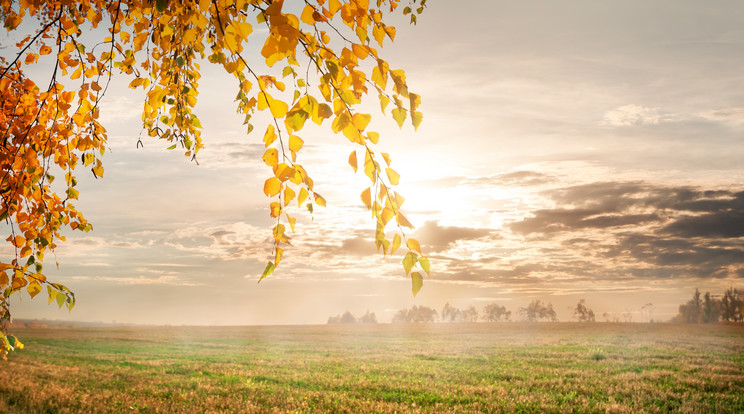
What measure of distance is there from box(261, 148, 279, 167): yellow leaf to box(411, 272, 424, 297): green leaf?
94cm

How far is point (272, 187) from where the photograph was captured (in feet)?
7.45

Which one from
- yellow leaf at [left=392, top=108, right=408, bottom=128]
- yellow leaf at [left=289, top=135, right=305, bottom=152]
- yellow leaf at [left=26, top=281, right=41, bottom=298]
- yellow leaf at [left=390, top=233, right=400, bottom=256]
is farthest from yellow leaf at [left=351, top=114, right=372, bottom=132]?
yellow leaf at [left=26, top=281, right=41, bottom=298]

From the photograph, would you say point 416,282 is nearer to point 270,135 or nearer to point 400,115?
point 400,115

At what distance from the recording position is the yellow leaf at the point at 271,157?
2237mm

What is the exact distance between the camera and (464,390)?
1277 centimetres

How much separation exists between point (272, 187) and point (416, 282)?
2.97 feet

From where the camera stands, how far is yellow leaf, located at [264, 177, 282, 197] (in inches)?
88.7

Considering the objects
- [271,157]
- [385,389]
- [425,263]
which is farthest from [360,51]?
[385,389]

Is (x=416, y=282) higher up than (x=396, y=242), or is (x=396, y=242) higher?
→ (x=396, y=242)

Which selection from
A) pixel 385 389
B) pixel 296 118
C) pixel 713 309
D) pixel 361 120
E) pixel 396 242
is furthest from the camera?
pixel 713 309

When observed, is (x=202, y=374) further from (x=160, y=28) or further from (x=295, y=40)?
(x=295, y=40)

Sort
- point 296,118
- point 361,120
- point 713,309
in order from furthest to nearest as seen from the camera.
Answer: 1. point 713,309
2. point 361,120
3. point 296,118

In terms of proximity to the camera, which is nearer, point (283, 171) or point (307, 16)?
point (307, 16)

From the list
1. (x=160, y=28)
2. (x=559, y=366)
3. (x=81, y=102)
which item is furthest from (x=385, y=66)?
(x=559, y=366)
